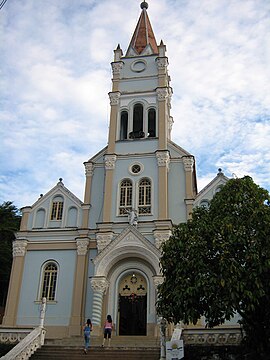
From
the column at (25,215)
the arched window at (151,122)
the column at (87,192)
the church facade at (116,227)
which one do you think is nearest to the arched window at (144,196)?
the church facade at (116,227)

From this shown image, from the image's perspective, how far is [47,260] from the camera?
25594 mm

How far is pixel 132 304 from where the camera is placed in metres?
23.7

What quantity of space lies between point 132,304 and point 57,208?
766cm

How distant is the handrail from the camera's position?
16516 mm

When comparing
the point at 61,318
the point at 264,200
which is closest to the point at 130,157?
the point at 61,318

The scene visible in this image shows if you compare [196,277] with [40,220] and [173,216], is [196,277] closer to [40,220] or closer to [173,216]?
[173,216]

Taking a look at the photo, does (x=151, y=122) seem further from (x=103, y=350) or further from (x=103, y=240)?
(x=103, y=350)

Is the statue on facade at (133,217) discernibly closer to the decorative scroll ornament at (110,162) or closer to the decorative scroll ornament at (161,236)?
the decorative scroll ornament at (161,236)

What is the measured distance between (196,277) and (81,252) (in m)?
11.7

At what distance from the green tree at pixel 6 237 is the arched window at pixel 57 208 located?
9616 millimetres

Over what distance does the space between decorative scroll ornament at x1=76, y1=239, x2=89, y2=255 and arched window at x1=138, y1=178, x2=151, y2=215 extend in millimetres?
3657

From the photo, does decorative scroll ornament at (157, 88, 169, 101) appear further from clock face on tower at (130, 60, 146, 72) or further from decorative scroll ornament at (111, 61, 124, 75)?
decorative scroll ornament at (111, 61, 124, 75)

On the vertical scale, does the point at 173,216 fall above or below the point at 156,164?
below

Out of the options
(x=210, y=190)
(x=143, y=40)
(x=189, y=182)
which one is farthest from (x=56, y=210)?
(x=143, y=40)
